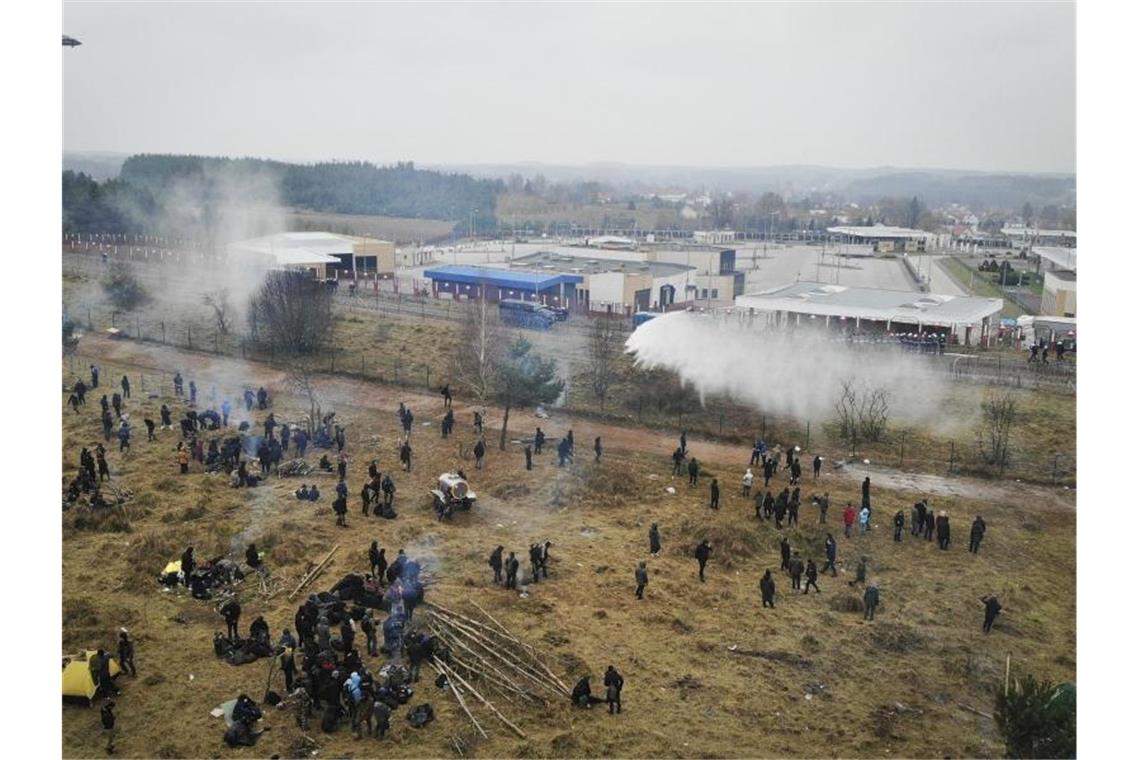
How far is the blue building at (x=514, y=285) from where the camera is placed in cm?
2708

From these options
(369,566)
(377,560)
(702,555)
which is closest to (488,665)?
(377,560)

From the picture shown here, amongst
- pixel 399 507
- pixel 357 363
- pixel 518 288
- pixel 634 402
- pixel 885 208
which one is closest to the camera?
pixel 399 507

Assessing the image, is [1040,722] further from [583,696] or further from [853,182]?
[853,182]

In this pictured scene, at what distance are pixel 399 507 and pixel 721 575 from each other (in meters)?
4.40

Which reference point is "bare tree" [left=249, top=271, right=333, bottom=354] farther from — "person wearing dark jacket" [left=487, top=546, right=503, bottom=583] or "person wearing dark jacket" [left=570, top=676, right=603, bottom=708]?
"person wearing dark jacket" [left=570, top=676, right=603, bottom=708]

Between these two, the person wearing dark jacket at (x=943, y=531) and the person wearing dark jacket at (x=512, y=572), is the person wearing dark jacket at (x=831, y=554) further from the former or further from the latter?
the person wearing dark jacket at (x=512, y=572)

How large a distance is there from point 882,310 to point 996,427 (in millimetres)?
7734

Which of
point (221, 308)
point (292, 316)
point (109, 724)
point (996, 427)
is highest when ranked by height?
point (221, 308)

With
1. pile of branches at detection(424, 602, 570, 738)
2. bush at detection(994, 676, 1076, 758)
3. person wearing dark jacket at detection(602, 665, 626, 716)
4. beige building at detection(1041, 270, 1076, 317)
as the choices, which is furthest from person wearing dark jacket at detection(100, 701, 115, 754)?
beige building at detection(1041, 270, 1076, 317)

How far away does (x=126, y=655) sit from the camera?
8.37 m

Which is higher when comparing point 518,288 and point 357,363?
point 518,288

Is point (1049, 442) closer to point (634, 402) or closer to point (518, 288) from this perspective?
point (634, 402)

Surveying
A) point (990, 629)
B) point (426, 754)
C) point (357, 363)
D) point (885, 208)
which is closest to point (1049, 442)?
point (990, 629)

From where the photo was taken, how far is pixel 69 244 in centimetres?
3344
